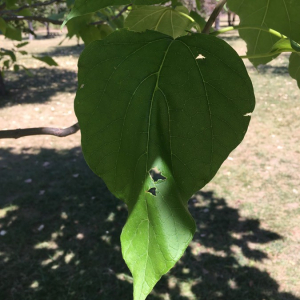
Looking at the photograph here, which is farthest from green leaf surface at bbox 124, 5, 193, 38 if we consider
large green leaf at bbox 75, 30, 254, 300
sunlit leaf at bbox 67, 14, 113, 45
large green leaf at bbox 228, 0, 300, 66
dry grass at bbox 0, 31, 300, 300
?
dry grass at bbox 0, 31, 300, 300

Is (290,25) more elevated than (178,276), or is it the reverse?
(290,25)

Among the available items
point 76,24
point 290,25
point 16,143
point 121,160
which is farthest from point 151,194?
point 16,143

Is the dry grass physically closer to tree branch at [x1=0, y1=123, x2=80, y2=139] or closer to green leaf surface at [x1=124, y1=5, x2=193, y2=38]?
tree branch at [x1=0, y1=123, x2=80, y2=139]

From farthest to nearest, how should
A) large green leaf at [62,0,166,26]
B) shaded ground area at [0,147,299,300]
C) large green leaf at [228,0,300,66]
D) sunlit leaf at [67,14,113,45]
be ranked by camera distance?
shaded ground area at [0,147,299,300] < sunlit leaf at [67,14,113,45] < large green leaf at [228,0,300,66] < large green leaf at [62,0,166,26]

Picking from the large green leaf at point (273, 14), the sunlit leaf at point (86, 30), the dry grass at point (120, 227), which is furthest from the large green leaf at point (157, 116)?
the dry grass at point (120, 227)

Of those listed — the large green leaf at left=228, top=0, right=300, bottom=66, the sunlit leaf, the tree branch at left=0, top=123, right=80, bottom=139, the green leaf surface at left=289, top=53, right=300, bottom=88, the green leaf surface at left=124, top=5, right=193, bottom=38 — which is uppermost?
the large green leaf at left=228, top=0, right=300, bottom=66

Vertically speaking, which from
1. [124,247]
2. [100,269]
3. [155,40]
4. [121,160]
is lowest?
[100,269]

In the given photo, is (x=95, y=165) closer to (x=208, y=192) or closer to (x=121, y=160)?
(x=121, y=160)
